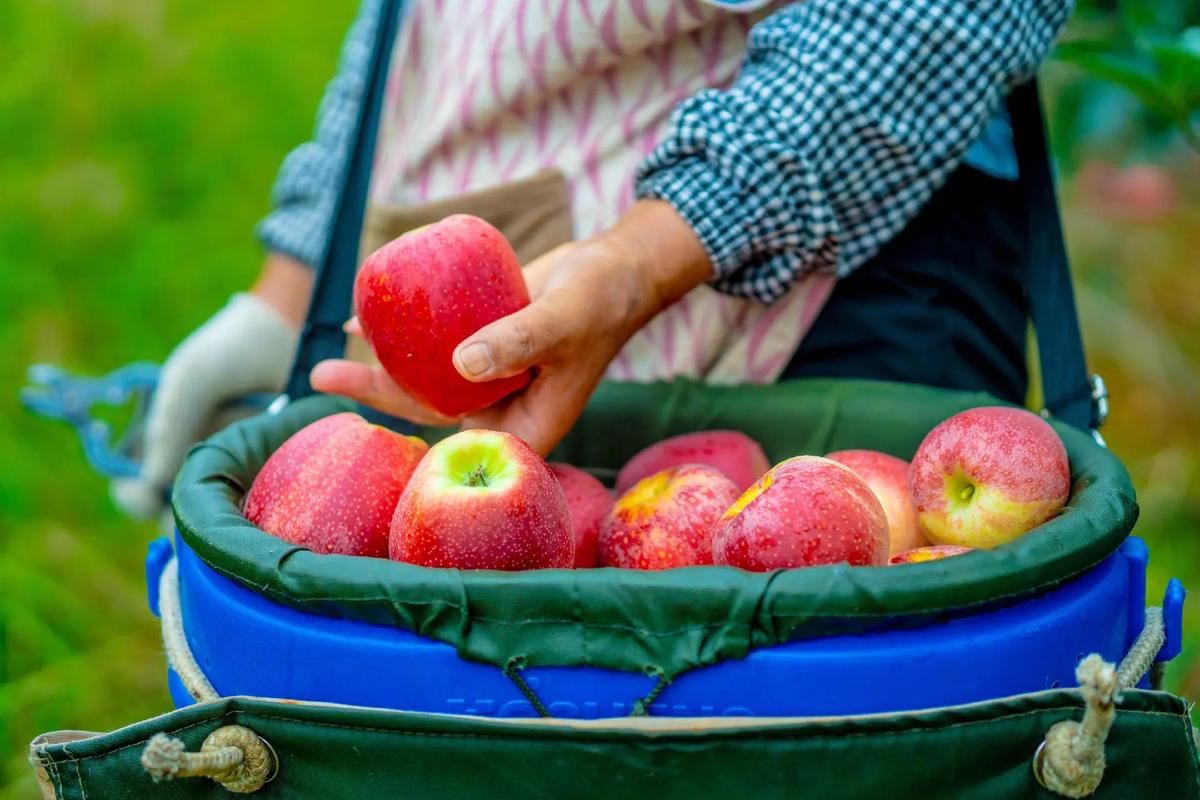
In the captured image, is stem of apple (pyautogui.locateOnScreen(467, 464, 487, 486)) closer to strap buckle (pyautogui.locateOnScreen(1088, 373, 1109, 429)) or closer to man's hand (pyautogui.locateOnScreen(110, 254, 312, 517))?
strap buckle (pyautogui.locateOnScreen(1088, 373, 1109, 429))

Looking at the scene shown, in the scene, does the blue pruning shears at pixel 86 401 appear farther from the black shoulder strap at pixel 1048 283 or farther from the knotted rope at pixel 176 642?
the black shoulder strap at pixel 1048 283

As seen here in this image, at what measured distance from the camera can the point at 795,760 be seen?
741 mm

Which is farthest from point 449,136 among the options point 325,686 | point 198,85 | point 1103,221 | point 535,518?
point 198,85

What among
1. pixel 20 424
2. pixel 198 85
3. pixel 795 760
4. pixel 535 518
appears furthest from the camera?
pixel 198 85

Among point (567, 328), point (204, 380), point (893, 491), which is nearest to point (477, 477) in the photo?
point (567, 328)

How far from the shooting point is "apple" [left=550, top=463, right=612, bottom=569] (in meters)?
1.10

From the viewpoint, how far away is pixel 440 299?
108 cm

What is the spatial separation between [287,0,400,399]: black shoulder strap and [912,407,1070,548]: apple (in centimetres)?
68

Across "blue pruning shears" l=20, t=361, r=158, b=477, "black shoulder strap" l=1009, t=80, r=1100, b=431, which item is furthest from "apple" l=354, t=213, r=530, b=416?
"blue pruning shears" l=20, t=361, r=158, b=477

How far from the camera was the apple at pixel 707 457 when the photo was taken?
3.92ft

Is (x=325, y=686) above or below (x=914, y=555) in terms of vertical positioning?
above

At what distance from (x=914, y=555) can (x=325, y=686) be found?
1.59 ft

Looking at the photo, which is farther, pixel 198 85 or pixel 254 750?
pixel 198 85

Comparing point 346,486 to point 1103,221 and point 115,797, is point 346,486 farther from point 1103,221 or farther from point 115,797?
point 1103,221
